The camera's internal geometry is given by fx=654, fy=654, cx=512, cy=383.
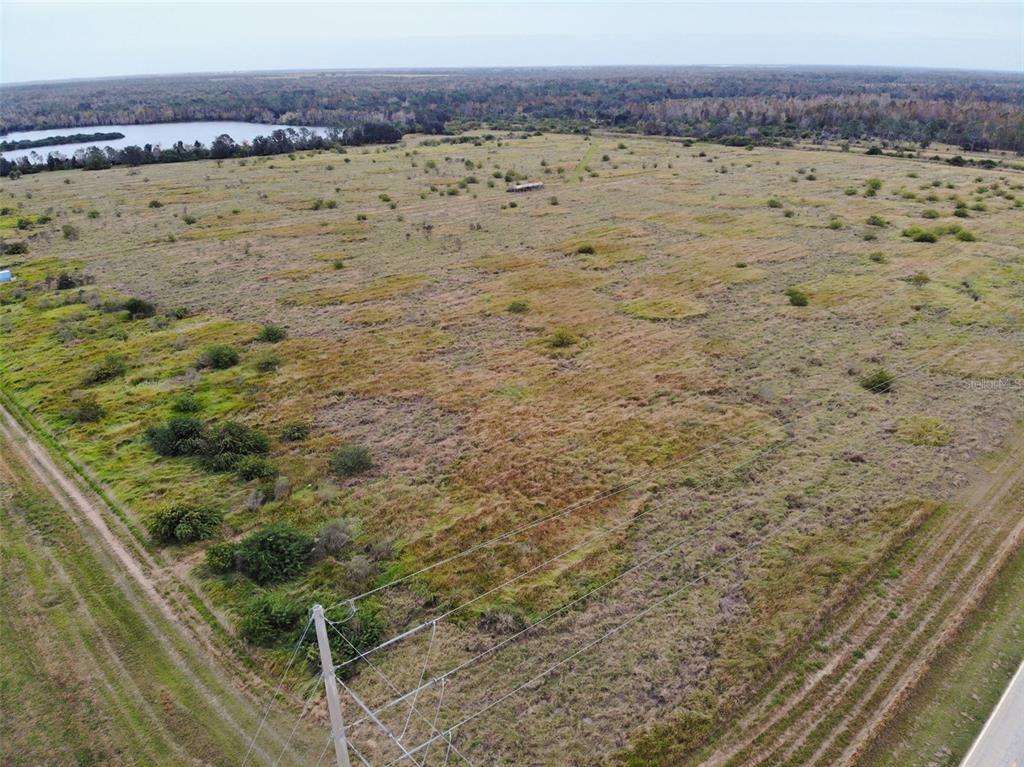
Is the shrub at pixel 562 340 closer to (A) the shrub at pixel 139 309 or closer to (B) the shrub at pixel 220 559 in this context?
(B) the shrub at pixel 220 559

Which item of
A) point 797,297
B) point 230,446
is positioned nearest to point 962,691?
point 230,446

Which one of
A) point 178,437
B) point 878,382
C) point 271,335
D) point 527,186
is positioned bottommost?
point 178,437

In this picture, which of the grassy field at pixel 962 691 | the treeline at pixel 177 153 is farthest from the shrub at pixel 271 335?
the treeline at pixel 177 153

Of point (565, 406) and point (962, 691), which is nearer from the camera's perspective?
point (962, 691)

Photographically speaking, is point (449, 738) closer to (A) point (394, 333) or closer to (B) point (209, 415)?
(B) point (209, 415)

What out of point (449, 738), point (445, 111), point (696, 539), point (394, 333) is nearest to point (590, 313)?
point (394, 333)

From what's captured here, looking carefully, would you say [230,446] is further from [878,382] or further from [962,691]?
[878,382]
